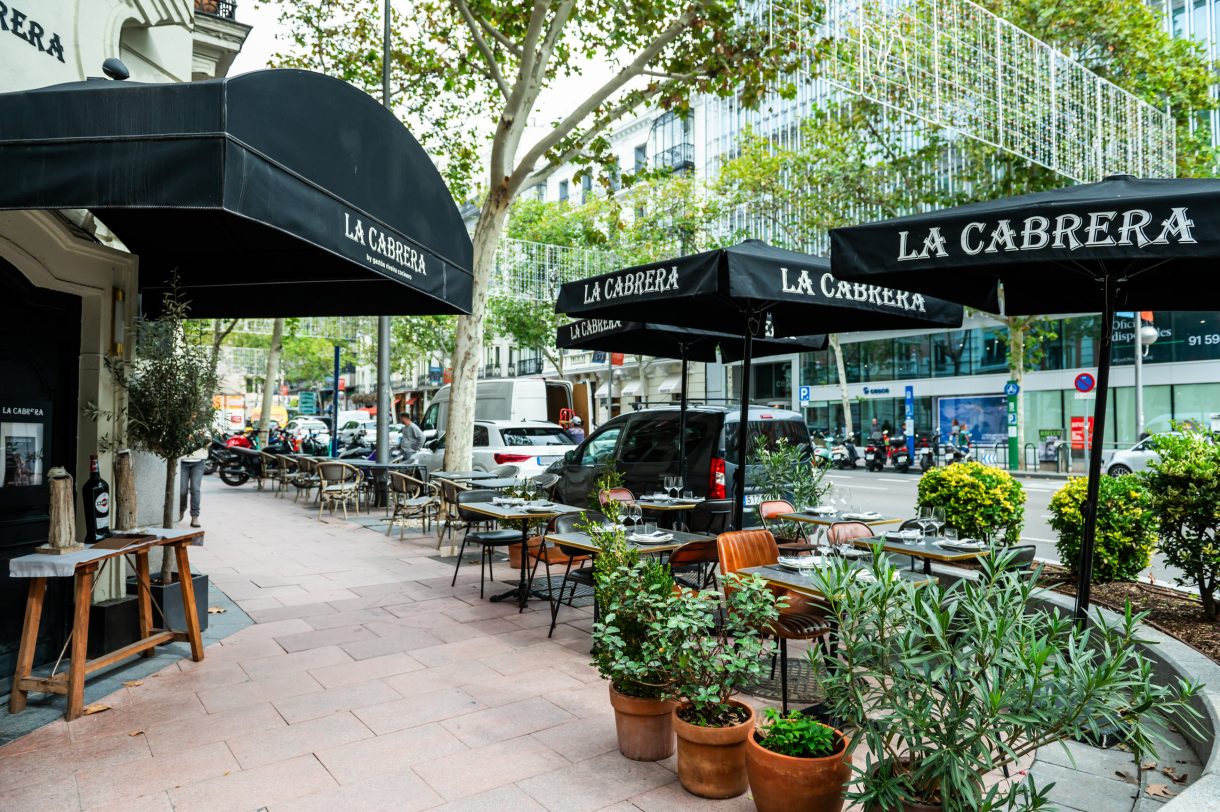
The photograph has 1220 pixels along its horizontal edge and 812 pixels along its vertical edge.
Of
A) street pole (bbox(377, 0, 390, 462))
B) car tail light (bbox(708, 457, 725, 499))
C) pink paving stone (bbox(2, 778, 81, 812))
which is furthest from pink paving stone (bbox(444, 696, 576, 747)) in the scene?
street pole (bbox(377, 0, 390, 462))

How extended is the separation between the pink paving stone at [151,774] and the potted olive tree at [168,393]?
168cm

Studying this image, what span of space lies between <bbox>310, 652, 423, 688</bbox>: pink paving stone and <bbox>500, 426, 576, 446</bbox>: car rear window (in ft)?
25.7

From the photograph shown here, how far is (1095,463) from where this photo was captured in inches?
156

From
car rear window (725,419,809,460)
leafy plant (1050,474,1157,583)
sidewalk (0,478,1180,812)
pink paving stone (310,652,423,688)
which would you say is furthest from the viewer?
car rear window (725,419,809,460)

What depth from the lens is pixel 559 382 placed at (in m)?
19.8

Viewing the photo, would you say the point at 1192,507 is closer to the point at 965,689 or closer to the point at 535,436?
the point at 965,689

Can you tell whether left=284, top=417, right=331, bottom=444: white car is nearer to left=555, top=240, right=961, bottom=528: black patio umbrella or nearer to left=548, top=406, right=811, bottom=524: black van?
left=548, top=406, right=811, bottom=524: black van

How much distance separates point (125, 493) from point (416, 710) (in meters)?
2.48

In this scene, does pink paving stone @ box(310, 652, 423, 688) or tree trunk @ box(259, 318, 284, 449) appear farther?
tree trunk @ box(259, 318, 284, 449)

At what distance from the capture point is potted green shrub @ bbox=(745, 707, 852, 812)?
2801 millimetres

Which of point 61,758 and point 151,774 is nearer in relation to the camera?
point 151,774

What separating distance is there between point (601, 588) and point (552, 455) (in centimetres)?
871

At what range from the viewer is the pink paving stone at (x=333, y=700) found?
4.14 meters

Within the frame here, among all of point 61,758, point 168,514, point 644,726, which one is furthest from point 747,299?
point 61,758
